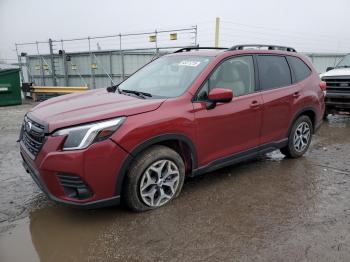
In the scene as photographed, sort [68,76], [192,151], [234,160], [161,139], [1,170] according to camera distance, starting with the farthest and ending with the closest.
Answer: [68,76] < [1,170] < [234,160] < [192,151] < [161,139]

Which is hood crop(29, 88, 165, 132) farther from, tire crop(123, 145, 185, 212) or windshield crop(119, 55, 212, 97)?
tire crop(123, 145, 185, 212)

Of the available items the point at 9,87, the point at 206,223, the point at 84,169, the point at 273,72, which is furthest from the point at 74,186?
the point at 9,87

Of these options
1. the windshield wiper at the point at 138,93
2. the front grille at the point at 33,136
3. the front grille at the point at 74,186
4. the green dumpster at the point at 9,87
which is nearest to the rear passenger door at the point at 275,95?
the windshield wiper at the point at 138,93

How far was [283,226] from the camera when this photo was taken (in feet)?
10.9

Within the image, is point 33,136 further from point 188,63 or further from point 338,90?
point 338,90

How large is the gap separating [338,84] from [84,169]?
752cm

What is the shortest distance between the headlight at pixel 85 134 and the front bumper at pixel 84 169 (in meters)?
0.05

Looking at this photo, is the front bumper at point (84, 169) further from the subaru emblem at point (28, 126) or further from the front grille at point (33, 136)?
the subaru emblem at point (28, 126)

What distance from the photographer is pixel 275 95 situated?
4.62 metres

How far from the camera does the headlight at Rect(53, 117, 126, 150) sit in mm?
3006

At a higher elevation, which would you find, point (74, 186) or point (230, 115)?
point (230, 115)

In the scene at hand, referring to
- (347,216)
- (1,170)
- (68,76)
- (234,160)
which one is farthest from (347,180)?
(68,76)

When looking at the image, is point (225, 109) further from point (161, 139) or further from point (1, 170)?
point (1, 170)

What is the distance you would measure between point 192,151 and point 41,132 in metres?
1.62
